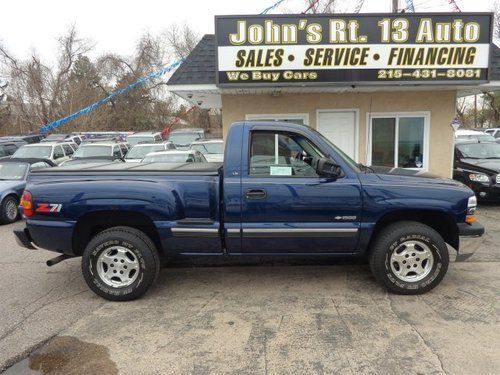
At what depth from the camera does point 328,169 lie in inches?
167

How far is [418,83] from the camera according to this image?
8.73 meters

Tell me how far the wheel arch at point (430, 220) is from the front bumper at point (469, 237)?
0.06 metres

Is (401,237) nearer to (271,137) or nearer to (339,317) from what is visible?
(339,317)

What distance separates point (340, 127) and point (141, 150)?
7292mm

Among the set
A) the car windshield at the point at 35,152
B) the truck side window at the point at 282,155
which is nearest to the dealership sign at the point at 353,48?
the truck side window at the point at 282,155

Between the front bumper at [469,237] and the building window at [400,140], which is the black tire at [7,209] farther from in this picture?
the front bumper at [469,237]

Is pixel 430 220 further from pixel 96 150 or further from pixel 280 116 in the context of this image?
pixel 96 150

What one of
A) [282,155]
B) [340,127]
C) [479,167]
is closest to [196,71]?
[340,127]

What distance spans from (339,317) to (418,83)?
256 inches

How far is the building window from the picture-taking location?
397 inches

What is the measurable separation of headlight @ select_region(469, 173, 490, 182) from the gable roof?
662cm

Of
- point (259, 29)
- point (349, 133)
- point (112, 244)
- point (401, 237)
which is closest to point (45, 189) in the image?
point (112, 244)

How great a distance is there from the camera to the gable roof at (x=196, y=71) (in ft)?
30.3

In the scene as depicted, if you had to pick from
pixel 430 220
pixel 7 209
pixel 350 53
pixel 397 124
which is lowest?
pixel 7 209
